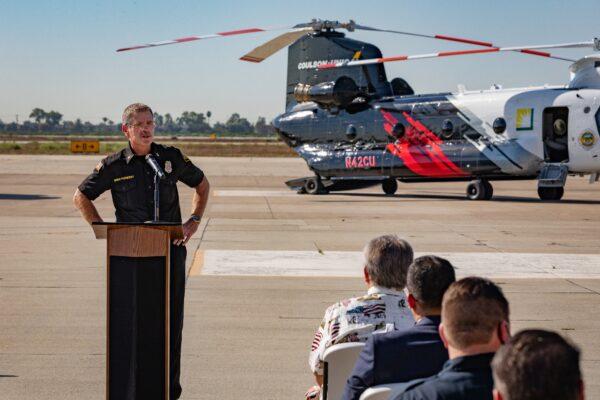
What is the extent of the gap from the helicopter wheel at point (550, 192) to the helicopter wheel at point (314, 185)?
243 inches

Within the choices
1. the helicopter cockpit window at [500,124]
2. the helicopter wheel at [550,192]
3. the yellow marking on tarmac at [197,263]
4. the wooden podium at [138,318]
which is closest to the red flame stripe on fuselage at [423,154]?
the helicopter cockpit window at [500,124]

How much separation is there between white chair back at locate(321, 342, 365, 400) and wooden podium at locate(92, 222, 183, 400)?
1.05 meters

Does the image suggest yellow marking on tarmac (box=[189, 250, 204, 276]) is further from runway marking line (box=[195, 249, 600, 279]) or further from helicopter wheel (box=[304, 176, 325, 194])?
helicopter wheel (box=[304, 176, 325, 194])

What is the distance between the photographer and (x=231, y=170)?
147 ft

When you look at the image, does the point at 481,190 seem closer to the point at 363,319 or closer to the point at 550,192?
the point at 550,192

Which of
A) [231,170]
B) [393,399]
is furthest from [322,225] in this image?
[231,170]

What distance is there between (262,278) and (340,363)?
687cm

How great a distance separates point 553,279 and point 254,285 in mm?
3498

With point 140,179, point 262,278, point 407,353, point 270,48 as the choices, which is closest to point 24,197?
point 270,48

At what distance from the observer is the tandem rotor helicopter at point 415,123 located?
22.5 metres

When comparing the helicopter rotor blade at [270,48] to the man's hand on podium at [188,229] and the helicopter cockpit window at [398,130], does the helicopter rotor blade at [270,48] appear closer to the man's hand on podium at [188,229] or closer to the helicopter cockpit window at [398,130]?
the helicopter cockpit window at [398,130]

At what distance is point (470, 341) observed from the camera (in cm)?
324

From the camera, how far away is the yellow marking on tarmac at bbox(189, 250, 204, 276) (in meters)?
11.8

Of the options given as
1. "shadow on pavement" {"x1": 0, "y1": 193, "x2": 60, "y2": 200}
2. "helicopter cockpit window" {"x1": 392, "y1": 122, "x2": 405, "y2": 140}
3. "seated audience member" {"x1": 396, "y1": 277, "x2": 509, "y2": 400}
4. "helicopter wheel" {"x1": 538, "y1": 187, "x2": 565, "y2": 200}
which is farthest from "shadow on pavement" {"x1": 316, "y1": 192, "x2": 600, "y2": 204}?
"seated audience member" {"x1": 396, "y1": 277, "x2": 509, "y2": 400}
